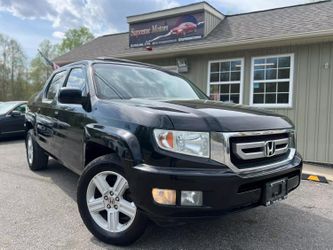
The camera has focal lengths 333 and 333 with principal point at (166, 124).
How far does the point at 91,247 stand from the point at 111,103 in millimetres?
1364

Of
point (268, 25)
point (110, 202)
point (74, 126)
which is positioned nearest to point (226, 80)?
point (268, 25)

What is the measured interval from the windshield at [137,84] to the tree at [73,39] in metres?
41.7

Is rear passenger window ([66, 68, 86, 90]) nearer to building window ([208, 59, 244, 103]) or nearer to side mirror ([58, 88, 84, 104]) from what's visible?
side mirror ([58, 88, 84, 104])

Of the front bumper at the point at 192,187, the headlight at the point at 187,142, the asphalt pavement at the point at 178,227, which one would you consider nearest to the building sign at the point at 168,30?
the asphalt pavement at the point at 178,227

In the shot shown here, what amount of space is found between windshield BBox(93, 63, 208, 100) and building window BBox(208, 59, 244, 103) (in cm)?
482

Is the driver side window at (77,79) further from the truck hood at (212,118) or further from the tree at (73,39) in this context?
the tree at (73,39)

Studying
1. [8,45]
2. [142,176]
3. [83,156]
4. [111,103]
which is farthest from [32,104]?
[8,45]

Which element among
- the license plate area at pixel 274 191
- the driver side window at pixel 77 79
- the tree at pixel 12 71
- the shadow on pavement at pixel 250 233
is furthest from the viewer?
the tree at pixel 12 71

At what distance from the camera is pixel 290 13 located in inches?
375

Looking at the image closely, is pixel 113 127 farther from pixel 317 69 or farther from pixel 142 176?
pixel 317 69

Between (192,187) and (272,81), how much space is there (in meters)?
6.73

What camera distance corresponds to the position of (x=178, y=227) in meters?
3.54

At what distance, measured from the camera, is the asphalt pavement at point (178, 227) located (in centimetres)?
318

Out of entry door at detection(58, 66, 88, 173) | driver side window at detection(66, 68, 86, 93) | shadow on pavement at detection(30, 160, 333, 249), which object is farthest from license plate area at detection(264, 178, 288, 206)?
driver side window at detection(66, 68, 86, 93)
